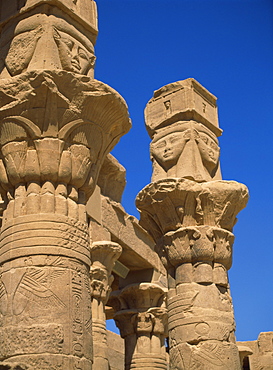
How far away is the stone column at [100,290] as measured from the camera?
9.39 m

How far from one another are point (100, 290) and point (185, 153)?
281 cm

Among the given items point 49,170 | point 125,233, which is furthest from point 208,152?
point 49,170

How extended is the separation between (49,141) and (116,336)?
11.2 meters

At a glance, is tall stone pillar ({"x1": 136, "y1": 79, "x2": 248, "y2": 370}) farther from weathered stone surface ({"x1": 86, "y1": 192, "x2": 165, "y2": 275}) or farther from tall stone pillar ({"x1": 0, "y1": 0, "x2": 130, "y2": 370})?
tall stone pillar ({"x1": 0, "y1": 0, "x2": 130, "y2": 370})

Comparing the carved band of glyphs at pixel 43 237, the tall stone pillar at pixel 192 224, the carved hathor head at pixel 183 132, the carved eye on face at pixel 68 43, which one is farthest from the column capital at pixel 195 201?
the carved band of glyphs at pixel 43 237

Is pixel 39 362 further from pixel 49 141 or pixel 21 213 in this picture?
pixel 49 141

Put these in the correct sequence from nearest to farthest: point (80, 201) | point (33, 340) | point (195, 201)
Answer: point (33, 340)
point (80, 201)
point (195, 201)

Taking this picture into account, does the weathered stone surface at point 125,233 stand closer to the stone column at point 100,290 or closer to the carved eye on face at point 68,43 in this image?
the stone column at point 100,290

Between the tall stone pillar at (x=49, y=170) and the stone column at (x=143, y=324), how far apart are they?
7050 millimetres

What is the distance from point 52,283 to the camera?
5.11 metres

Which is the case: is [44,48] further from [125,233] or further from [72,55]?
[125,233]

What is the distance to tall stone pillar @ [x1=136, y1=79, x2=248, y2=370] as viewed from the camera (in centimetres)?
812

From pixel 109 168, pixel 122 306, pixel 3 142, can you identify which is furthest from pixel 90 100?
pixel 122 306

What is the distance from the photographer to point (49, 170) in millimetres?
5668
